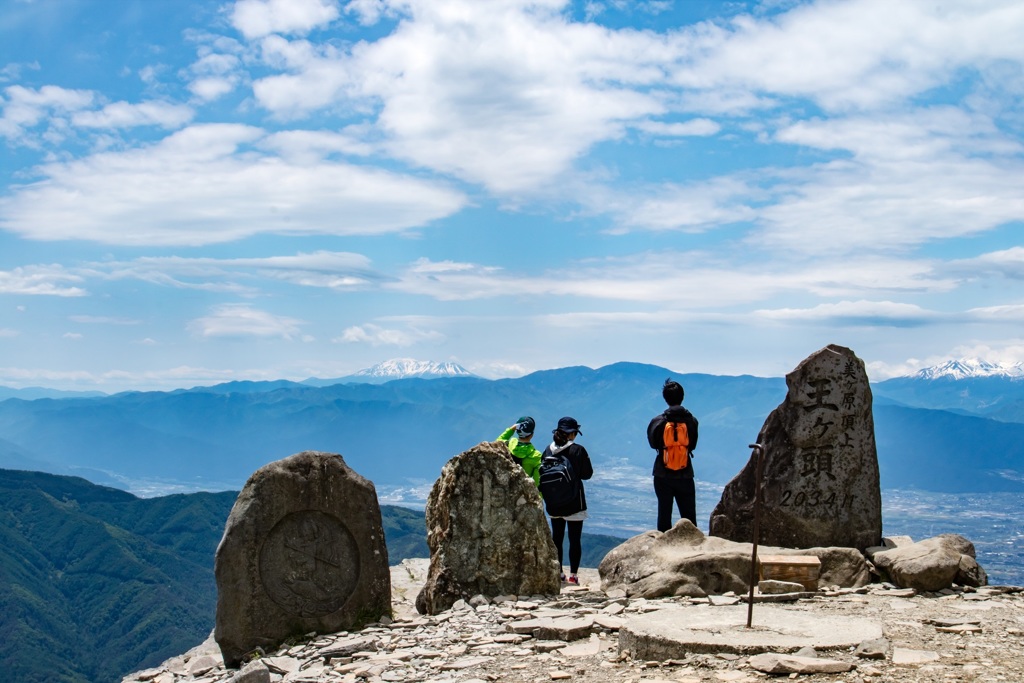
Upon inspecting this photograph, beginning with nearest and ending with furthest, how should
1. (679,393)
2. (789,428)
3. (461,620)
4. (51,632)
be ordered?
(461,620) < (679,393) < (789,428) < (51,632)

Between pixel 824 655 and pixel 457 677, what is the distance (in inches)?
139

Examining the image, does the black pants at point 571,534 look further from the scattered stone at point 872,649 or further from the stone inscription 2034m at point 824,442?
the scattered stone at point 872,649

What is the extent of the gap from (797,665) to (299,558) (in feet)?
21.4

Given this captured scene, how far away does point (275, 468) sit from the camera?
38.8 feet

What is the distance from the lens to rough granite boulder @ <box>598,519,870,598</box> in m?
12.4

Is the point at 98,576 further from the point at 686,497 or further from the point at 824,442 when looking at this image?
the point at 824,442

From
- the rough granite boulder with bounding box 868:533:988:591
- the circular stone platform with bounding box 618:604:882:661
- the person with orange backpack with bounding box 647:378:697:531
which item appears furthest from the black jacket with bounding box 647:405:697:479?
the circular stone platform with bounding box 618:604:882:661

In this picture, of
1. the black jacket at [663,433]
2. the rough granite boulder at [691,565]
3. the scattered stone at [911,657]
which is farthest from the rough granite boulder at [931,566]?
the scattered stone at [911,657]

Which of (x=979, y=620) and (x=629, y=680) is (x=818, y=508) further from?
(x=629, y=680)

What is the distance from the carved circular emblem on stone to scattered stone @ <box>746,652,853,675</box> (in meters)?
5.81

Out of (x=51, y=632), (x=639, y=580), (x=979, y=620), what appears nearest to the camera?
(x=979, y=620)

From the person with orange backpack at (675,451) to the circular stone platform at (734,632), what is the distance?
13.2 ft

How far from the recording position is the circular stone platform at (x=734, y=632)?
8.84 metres

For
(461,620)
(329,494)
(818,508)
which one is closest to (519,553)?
(461,620)
